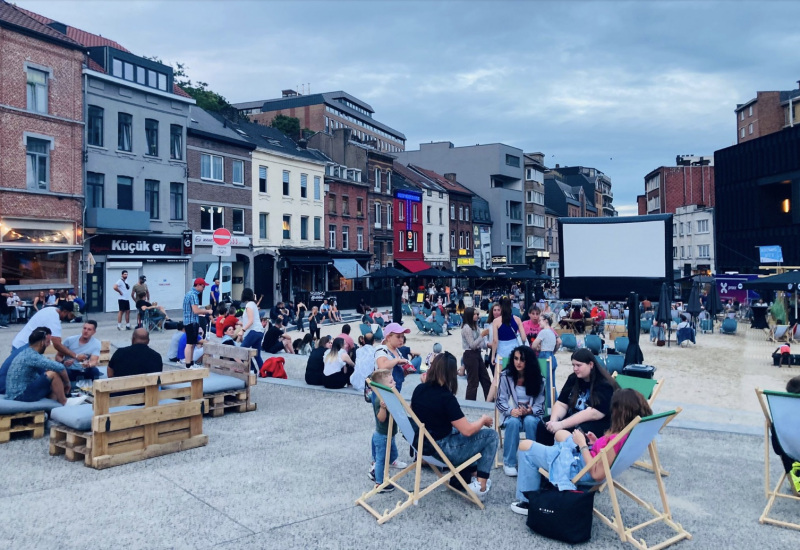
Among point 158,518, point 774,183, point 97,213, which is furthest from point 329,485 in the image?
point 774,183

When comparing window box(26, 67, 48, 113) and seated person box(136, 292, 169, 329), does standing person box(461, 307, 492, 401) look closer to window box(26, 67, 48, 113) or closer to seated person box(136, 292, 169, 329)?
seated person box(136, 292, 169, 329)

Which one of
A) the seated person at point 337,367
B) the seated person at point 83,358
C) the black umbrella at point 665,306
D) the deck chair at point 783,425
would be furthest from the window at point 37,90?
the deck chair at point 783,425

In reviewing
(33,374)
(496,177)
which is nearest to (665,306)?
(33,374)

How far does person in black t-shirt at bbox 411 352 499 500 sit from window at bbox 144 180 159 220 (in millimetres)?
27399

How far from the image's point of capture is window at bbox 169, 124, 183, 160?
101 feet

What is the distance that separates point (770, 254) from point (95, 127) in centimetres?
4058

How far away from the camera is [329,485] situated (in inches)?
229

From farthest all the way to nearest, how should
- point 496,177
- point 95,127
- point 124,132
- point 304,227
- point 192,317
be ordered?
point 496,177 < point 304,227 < point 124,132 < point 95,127 < point 192,317

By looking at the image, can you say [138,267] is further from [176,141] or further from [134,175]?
[176,141]

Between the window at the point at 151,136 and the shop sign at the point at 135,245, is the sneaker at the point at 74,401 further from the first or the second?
the window at the point at 151,136

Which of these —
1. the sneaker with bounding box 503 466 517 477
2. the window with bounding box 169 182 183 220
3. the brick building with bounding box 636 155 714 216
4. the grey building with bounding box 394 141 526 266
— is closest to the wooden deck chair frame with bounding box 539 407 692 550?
the sneaker with bounding box 503 466 517 477

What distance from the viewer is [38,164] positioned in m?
24.5

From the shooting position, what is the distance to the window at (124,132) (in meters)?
28.2

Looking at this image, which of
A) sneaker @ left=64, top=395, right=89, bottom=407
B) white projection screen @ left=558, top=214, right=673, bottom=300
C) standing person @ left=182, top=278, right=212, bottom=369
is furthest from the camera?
white projection screen @ left=558, top=214, right=673, bottom=300
